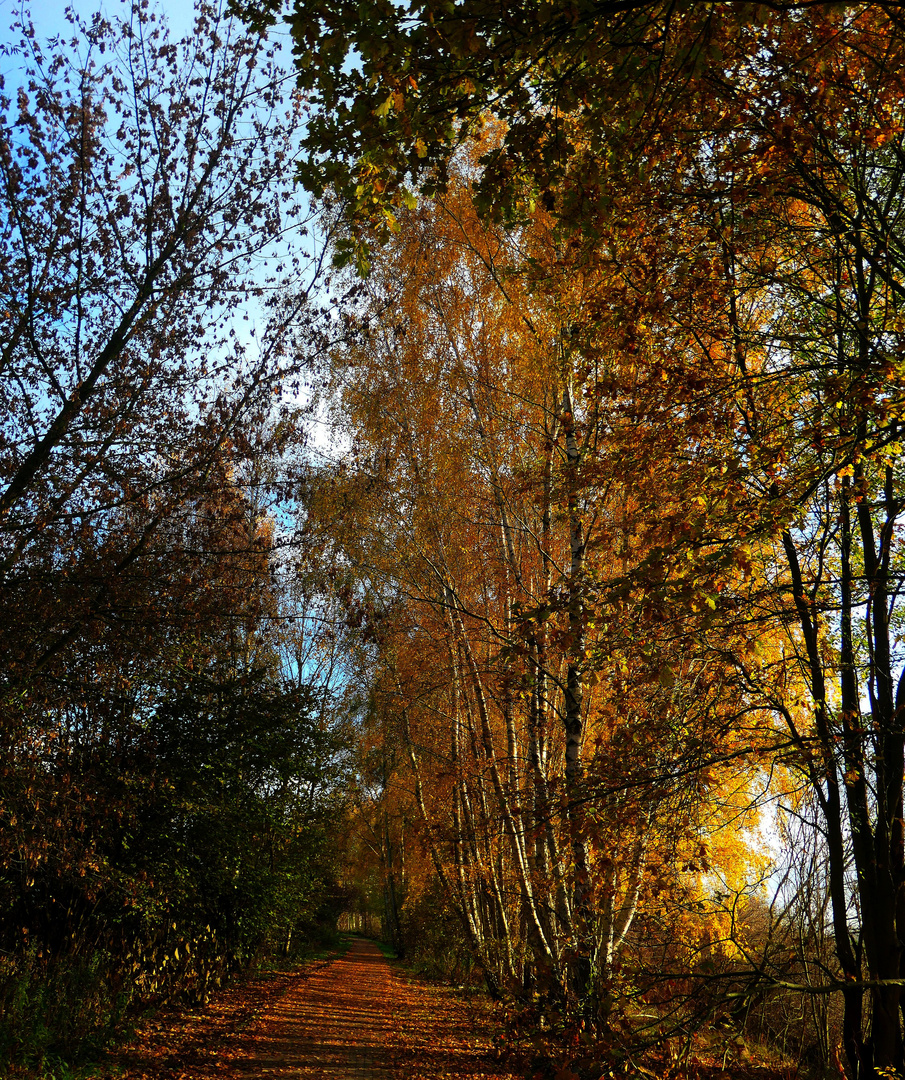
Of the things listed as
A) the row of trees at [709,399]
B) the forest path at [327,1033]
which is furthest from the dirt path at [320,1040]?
the row of trees at [709,399]

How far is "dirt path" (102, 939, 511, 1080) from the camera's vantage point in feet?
22.7

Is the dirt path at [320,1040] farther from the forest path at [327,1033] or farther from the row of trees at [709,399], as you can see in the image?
the row of trees at [709,399]

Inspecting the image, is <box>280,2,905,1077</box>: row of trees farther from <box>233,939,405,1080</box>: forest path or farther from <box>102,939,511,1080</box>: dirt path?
<box>233,939,405,1080</box>: forest path

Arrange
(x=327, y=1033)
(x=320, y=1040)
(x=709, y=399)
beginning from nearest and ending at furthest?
(x=709, y=399) → (x=320, y=1040) → (x=327, y=1033)

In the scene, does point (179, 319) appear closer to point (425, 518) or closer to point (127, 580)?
point (127, 580)

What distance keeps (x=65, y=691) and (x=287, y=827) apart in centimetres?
742

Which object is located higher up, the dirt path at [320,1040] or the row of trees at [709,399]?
the row of trees at [709,399]

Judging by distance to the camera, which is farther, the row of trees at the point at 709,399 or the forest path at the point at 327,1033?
the forest path at the point at 327,1033

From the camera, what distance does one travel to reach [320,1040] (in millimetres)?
8852

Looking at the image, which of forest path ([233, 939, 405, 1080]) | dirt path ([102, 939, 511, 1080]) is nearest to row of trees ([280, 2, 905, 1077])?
dirt path ([102, 939, 511, 1080])

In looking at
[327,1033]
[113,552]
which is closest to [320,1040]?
[327,1033]

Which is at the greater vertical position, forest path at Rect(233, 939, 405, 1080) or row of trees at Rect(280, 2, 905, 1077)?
row of trees at Rect(280, 2, 905, 1077)

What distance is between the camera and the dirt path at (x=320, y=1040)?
6.93 meters

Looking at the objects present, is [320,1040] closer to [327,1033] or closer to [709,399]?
[327,1033]
